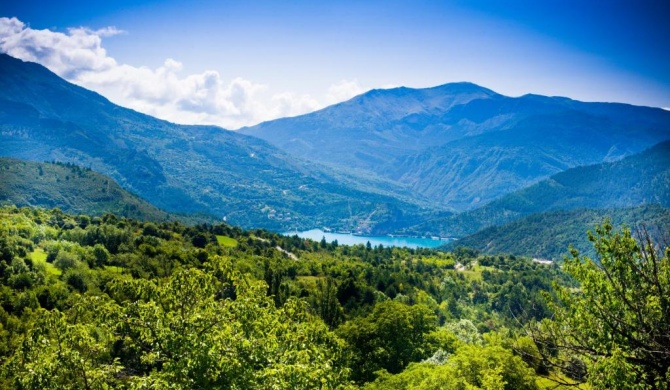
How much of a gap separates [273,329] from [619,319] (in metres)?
10.1

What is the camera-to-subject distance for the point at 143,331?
541 inches

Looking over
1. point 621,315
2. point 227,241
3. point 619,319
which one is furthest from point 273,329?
point 227,241

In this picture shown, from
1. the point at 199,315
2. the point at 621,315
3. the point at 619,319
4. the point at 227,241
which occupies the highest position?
the point at 619,319

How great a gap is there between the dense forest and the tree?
0.04m

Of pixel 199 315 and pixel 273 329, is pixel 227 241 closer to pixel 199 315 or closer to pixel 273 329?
pixel 273 329

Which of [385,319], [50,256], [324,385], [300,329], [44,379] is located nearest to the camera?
[44,379]

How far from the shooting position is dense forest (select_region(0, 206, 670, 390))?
39.6 ft

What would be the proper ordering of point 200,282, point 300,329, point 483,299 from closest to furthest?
point 200,282, point 300,329, point 483,299

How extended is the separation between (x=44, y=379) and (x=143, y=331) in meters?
2.69

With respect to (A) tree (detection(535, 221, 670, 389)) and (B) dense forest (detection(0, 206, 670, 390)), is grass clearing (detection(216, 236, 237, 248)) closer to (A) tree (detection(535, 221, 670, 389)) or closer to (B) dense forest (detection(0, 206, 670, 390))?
Answer: (B) dense forest (detection(0, 206, 670, 390))

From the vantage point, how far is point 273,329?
1523 centimetres

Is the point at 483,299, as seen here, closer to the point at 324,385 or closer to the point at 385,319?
the point at 385,319

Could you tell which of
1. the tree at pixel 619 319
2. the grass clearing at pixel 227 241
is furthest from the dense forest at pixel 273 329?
the grass clearing at pixel 227 241

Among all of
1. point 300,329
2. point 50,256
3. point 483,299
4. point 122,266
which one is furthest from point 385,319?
point 483,299
